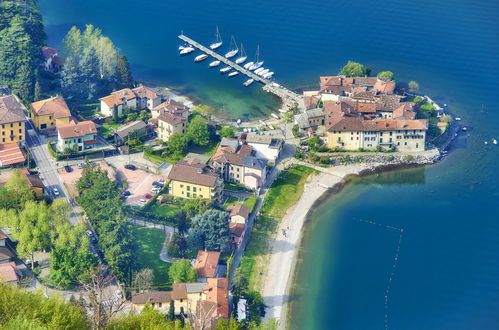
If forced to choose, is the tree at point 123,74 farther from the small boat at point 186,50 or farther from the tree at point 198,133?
the small boat at point 186,50

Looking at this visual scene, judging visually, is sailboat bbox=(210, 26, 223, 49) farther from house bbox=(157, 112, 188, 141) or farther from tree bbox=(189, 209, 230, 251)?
tree bbox=(189, 209, 230, 251)

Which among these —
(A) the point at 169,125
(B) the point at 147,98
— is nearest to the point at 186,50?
(B) the point at 147,98

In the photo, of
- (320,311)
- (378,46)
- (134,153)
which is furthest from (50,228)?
(378,46)

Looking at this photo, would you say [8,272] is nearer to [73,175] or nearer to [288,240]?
[73,175]

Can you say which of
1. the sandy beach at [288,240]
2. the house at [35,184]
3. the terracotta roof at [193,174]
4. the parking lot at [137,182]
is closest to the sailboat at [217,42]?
the sandy beach at [288,240]

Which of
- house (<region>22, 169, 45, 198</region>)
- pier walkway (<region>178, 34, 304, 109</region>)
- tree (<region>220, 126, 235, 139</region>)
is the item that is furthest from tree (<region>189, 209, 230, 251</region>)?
pier walkway (<region>178, 34, 304, 109</region>)

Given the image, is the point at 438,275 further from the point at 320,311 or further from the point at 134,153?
the point at 134,153
